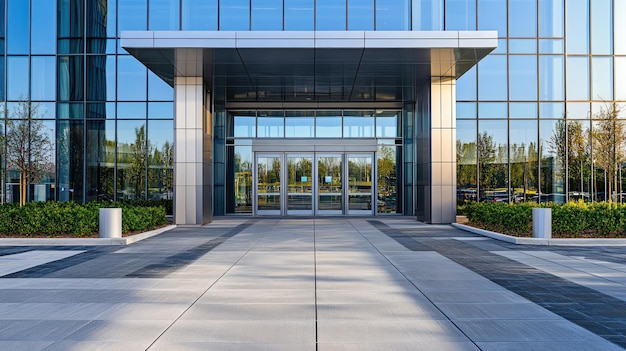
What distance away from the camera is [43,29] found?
973 inches

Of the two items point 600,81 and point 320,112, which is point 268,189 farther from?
→ point 600,81

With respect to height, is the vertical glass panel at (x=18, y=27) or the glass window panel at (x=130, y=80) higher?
the vertical glass panel at (x=18, y=27)

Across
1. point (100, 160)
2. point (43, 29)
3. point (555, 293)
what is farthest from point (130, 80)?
point (555, 293)

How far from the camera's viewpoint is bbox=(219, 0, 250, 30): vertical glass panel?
74.0 ft

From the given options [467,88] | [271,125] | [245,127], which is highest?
[467,88]

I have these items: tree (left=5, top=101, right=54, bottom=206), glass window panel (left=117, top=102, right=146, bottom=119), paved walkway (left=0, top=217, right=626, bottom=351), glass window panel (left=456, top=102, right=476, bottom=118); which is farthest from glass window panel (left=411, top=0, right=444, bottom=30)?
tree (left=5, top=101, right=54, bottom=206)

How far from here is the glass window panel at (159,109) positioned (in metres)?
24.8

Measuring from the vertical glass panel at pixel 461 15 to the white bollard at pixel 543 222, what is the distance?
12.7 m

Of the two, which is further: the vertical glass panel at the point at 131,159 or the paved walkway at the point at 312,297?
the vertical glass panel at the point at 131,159

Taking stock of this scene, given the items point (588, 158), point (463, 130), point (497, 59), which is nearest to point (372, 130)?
point (463, 130)

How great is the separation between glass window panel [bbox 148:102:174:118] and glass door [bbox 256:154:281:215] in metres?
4.99

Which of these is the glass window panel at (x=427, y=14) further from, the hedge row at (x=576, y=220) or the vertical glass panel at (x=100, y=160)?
the vertical glass panel at (x=100, y=160)

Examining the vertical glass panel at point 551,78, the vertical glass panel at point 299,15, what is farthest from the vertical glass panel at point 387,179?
the vertical glass panel at point 551,78

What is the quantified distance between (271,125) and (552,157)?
14001 millimetres
